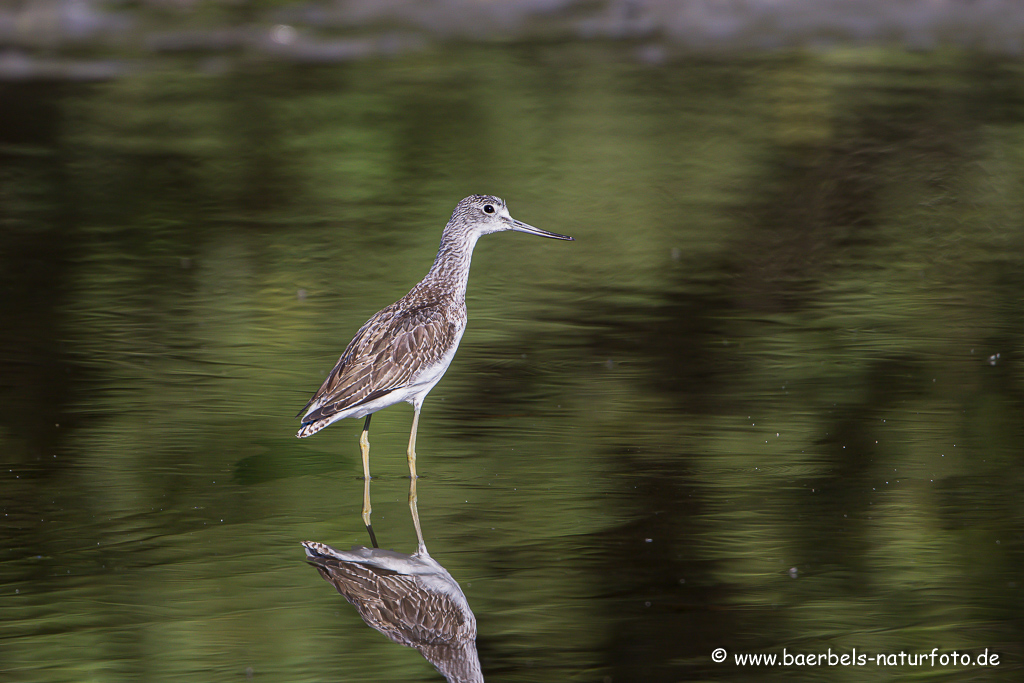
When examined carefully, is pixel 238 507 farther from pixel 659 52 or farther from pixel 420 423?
pixel 659 52

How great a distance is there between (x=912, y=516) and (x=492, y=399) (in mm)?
2817

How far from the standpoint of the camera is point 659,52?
24062 mm

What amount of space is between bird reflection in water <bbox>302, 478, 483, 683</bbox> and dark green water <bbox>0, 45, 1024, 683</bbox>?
0.08 metres

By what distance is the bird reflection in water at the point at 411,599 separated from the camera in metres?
5.81

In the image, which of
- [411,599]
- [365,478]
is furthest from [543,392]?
[411,599]

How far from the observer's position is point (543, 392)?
9219 millimetres

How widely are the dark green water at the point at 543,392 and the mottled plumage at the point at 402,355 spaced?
1.32 ft

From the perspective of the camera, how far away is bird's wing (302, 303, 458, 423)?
7633 millimetres

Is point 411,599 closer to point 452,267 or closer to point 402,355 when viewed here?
point 402,355

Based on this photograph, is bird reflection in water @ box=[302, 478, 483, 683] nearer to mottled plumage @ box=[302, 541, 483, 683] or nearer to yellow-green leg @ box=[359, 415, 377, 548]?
mottled plumage @ box=[302, 541, 483, 683]

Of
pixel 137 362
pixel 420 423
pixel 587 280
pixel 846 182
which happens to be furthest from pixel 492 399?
pixel 846 182

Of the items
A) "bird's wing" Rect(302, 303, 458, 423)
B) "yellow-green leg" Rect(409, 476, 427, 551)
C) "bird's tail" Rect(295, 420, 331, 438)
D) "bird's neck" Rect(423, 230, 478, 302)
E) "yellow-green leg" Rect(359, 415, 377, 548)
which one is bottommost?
"yellow-green leg" Rect(409, 476, 427, 551)

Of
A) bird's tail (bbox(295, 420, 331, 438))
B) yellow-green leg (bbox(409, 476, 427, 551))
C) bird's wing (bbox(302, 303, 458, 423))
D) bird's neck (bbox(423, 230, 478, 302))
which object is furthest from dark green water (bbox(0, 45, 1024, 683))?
bird's neck (bbox(423, 230, 478, 302))

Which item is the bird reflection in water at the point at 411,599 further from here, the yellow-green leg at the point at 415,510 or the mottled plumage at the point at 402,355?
the mottled plumage at the point at 402,355
